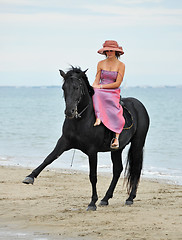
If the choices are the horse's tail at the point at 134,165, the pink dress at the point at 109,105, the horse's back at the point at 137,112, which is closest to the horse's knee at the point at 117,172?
the horse's tail at the point at 134,165

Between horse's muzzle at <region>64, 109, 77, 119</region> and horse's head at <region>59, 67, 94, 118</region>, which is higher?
horse's head at <region>59, 67, 94, 118</region>

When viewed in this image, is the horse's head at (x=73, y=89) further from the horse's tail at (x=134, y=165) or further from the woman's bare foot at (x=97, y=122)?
the horse's tail at (x=134, y=165)

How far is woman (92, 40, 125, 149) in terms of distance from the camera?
7320 millimetres

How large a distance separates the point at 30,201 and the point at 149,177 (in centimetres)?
403

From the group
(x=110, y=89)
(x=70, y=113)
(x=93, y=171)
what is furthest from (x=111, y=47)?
(x=93, y=171)

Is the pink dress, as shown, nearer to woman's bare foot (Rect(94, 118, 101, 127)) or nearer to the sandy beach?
woman's bare foot (Rect(94, 118, 101, 127))

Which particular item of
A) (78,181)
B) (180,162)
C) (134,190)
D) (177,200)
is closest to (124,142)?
(134,190)

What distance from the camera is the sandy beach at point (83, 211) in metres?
6.11

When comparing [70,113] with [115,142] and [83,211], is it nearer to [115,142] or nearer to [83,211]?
[115,142]

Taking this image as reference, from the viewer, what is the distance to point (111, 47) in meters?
7.55

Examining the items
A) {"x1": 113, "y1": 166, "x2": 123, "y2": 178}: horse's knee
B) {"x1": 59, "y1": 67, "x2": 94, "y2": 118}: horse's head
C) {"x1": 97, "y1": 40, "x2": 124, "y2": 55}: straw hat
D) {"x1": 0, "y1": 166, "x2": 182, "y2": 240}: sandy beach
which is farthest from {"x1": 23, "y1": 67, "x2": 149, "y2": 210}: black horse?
{"x1": 97, "y1": 40, "x2": 124, "y2": 55}: straw hat

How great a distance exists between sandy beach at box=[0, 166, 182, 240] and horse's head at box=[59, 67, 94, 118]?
4.55ft

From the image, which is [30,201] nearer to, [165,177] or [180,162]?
[165,177]

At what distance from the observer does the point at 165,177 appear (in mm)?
11500
